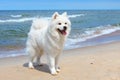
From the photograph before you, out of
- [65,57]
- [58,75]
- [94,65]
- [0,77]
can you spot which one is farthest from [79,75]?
[65,57]

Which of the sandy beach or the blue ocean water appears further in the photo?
the blue ocean water

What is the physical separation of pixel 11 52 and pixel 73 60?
3.05 metres

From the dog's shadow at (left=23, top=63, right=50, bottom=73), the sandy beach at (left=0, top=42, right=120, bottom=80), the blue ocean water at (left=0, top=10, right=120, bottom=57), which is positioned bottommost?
the blue ocean water at (left=0, top=10, right=120, bottom=57)

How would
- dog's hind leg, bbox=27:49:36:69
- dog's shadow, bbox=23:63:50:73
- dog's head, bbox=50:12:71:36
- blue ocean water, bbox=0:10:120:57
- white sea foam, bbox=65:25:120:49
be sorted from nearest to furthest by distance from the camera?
dog's head, bbox=50:12:71:36 < dog's shadow, bbox=23:63:50:73 < dog's hind leg, bbox=27:49:36:69 < blue ocean water, bbox=0:10:120:57 < white sea foam, bbox=65:25:120:49

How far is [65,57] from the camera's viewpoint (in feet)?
32.8

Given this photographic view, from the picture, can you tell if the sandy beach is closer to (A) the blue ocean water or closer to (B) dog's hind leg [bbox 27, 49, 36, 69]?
(B) dog's hind leg [bbox 27, 49, 36, 69]

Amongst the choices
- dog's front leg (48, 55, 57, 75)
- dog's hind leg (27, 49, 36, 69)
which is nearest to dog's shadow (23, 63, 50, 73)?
dog's hind leg (27, 49, 36, 69)

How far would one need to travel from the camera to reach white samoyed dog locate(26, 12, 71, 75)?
730 centimetres

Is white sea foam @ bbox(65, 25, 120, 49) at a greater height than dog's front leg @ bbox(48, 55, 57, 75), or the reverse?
dog's front leg @ bbox(48, 55, 57, 75)

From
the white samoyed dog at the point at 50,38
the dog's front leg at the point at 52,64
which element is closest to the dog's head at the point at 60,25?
the white samoyed dog at the point at 50,38

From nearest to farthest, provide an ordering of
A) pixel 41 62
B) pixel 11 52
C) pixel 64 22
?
Answer: pixel 64 22 → pixel 41 62 → pixel 11 52

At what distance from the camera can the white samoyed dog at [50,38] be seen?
287 inches

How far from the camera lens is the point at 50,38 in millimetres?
7484

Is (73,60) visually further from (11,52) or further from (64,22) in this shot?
(11,52)
